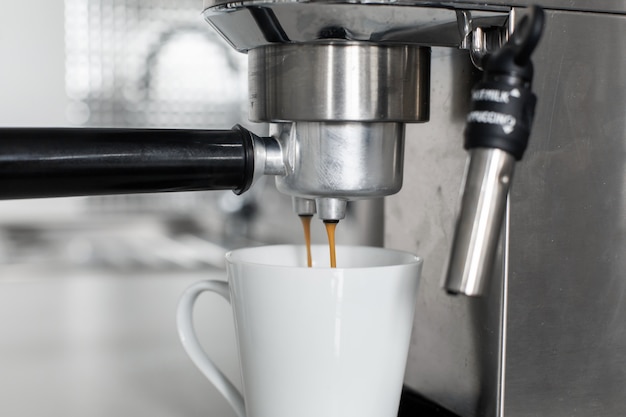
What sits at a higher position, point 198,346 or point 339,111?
point 339,111

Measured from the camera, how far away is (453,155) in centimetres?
41

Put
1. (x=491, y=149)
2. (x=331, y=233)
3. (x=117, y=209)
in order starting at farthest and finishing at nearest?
(x=117, y=209), (x=331, y=233), (x=491, y=149)

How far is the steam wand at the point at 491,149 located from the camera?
0.25 meters

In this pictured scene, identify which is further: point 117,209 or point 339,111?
point 117,209

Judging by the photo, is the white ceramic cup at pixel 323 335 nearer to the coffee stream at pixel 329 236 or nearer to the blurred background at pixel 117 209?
the coffee stream at pixel 329 236

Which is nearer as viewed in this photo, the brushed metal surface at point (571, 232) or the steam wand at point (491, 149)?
the steam wand at point (491, 149)

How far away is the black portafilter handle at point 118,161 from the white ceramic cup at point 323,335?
5 cm

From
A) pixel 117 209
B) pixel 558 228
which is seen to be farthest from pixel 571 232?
pixel 117 209

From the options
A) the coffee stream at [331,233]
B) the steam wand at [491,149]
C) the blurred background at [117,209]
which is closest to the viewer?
the steam wand at [491,149]

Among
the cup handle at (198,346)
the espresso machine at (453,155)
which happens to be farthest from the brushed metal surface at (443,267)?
the cup handle at (198,346)

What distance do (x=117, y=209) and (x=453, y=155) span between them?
0.31 metres

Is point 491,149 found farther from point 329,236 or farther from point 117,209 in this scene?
point 117,209

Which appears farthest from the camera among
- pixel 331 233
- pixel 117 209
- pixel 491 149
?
pixel 117 209

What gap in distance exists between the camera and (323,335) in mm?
333
